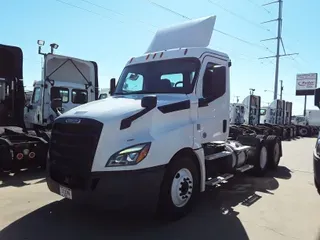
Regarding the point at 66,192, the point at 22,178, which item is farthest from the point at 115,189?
the point at 22,178

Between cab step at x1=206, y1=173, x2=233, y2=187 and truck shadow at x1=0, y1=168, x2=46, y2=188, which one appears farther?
truck shadow at x1=0, y1=168, x2=46, y2=188

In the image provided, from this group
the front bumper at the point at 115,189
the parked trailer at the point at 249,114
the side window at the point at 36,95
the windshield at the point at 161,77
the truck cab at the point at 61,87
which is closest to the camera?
the front bumper at the point at 115,189

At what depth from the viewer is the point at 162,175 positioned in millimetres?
4152

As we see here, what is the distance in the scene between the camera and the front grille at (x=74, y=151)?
12.9ft


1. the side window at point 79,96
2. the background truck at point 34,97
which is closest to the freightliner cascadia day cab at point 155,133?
the background truck at point 34,97

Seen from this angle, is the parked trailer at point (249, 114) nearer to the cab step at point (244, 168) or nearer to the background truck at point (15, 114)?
the cab step at point (244, 168)

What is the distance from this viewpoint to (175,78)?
5.21 meters

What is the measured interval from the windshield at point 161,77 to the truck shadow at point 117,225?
2022mm

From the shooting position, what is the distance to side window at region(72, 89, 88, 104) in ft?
37.5

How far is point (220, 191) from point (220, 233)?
227 centimetres

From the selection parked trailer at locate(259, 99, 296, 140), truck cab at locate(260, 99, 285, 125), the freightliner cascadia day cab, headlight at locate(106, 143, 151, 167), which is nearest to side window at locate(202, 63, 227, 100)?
the freightliner cascadia day cab

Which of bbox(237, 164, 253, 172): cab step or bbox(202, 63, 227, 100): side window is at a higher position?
bbox(202, 63, 227, 100): side window

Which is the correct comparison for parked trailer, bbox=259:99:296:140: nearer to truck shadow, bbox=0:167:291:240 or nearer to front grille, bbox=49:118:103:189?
truck shadow, bbox=0:167:291:240

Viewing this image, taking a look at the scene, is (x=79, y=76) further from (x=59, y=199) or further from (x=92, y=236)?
(x=92, y=236)
